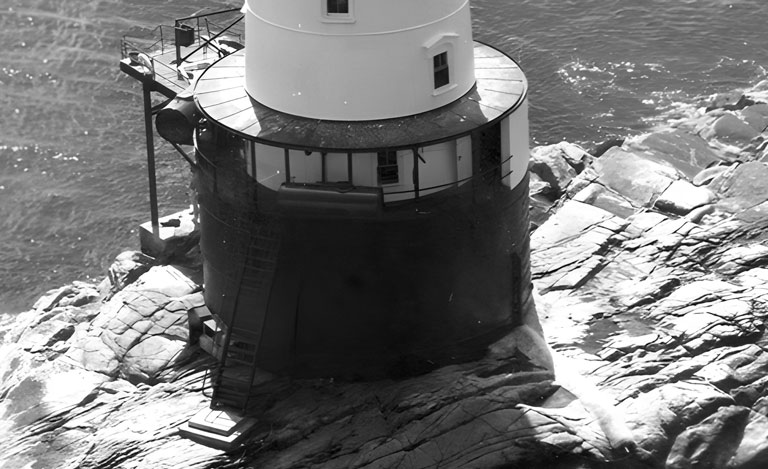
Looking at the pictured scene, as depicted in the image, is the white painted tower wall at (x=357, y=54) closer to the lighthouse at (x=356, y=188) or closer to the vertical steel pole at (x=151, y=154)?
the lighthouse at (x=356, y=188)

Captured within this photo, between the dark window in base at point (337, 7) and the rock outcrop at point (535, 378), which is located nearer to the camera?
the dark window in base at point (337, 7)

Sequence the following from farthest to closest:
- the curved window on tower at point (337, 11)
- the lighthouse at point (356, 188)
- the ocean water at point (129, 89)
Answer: the ocean water at point (129, 89)
the lighthouse at point (356, 188)
the curved window on tower at point (337, 11)

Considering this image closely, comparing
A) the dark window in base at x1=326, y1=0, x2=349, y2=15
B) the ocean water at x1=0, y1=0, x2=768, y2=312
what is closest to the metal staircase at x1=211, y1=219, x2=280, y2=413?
the dark window in base at x1=326, y1=0, x2=349, y2=15

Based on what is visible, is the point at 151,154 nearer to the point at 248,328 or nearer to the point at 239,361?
the point at 248,328

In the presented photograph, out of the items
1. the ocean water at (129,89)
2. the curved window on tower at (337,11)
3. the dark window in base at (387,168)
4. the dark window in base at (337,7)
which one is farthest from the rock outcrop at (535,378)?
the dark window in base at (337,7)

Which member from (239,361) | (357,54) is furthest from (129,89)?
(357,54)
